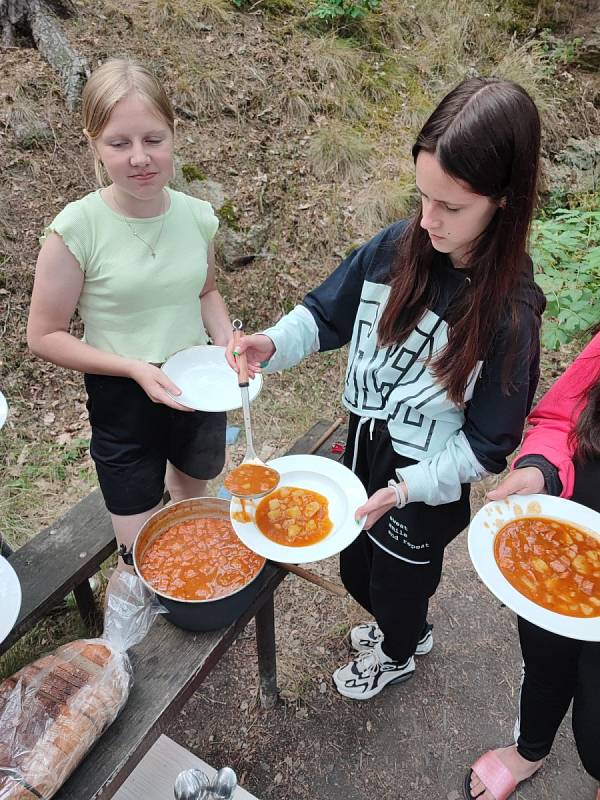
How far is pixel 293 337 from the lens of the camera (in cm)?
197

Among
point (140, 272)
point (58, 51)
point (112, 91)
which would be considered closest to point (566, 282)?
point (140, 272)

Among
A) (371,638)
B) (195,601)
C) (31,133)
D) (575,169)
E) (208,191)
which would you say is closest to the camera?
(195,601)

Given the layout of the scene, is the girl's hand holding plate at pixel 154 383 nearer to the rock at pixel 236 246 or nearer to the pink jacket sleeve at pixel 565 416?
the pink jacket sleeve at pixel 565 416

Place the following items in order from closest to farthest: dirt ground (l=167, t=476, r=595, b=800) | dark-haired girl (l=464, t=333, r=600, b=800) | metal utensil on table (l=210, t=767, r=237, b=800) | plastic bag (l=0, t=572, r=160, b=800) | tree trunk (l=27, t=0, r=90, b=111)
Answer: plastic bag (l=0, t=572, r=160, b=800) → metal utensil on table (l=210, t=767, r=237, b=800) → dark-haired girl (l=464, t=333, r=600, b=800) → dirt ground (l=167, t=476, r=595, b=800) → tree trunk (l=27, t=0, r=90, b=111)

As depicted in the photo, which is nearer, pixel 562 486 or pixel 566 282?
pixel 562 486

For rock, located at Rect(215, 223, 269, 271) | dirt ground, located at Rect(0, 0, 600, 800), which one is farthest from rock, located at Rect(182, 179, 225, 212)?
rock, located at Rect(215, 223, 269, 271)

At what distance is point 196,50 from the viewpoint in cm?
580

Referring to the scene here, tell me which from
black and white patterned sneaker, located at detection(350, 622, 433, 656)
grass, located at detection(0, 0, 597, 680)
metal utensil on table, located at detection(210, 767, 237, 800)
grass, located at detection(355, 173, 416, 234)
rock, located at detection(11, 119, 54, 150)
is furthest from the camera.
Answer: grass, located at detection(355, 173, 416, 234)

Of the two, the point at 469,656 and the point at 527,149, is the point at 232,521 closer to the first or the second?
the point at 527,149

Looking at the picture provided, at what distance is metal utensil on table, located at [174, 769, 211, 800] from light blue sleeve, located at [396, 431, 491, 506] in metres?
0.96

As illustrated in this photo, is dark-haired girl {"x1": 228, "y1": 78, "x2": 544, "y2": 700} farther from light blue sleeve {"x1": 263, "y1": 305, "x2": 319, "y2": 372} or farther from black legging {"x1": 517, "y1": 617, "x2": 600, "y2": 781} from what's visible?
black legging {"x1": 517, "y1": 617, "x2": 600, "y2": 781}

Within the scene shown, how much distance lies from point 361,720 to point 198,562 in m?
1.41

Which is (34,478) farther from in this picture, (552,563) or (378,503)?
(552,563)

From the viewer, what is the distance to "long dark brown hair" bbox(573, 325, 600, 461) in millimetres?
1899
